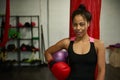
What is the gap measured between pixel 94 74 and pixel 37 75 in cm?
404

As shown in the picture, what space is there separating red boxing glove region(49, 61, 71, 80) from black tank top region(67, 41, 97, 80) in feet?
0.19

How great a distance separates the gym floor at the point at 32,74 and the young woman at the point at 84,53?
3.58 m

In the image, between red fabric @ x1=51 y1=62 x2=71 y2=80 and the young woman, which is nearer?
the young woman

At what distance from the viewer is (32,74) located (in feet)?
19.6

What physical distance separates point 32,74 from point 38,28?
5.61 feet

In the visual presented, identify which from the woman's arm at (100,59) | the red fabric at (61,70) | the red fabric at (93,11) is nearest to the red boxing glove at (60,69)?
the red fabric at (61,70)

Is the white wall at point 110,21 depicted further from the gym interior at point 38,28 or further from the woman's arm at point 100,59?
the woman's arm at point 100,59

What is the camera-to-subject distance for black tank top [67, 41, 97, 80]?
180cm

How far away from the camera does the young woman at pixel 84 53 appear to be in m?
1.80

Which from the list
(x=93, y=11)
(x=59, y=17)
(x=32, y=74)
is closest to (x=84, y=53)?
(x=93, y=11)

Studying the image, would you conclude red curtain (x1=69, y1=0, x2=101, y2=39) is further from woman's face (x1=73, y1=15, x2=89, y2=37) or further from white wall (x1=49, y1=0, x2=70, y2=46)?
white wall (x1=49, y1=0, x2=70, y2=46)

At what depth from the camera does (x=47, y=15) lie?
23.6 feet

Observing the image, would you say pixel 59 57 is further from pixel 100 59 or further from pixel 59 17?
pixel 59 17

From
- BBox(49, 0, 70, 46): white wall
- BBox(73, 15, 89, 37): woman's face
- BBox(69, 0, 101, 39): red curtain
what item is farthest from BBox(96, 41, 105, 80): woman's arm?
BBox(49, 0, 70, 46): white wall
